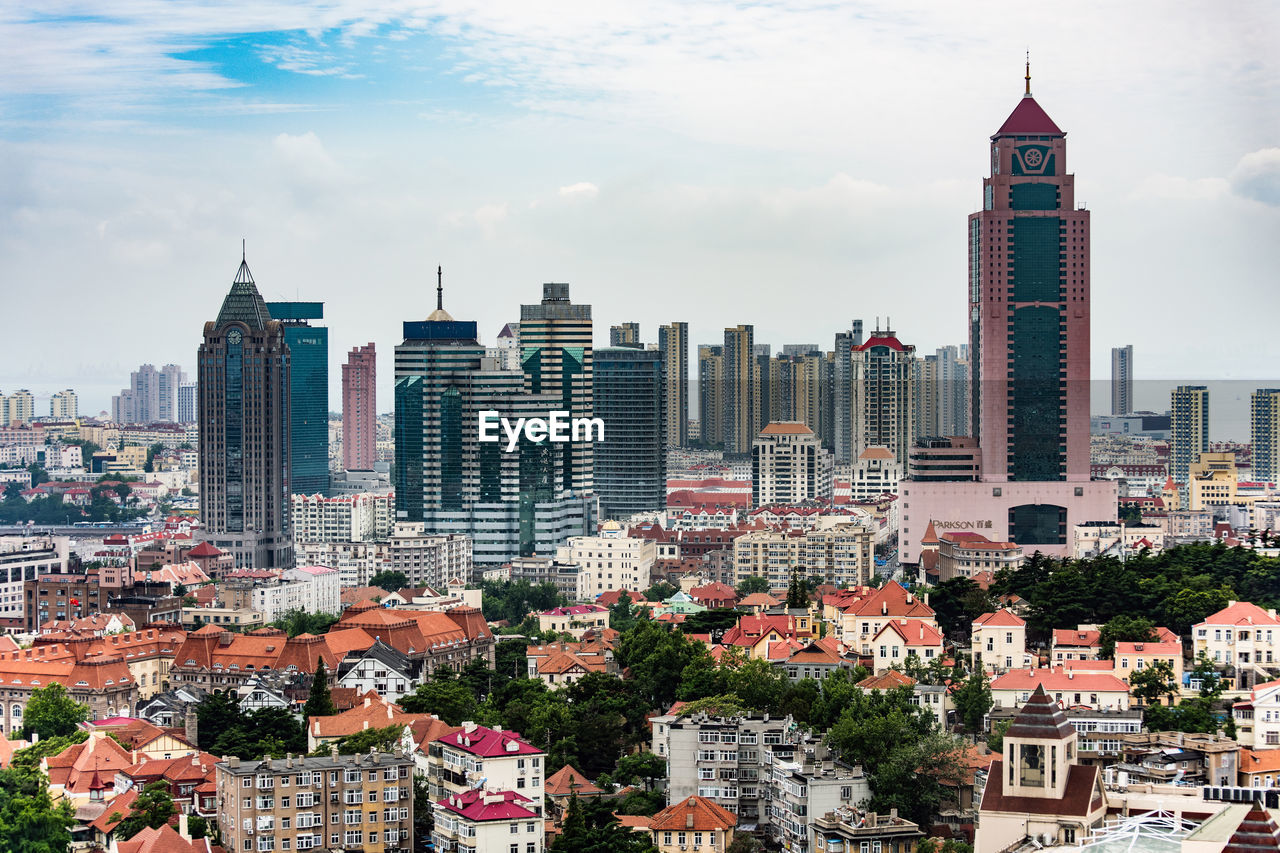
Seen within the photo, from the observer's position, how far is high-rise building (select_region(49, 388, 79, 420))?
252ft

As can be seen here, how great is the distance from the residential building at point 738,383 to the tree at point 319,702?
45020 millimetres

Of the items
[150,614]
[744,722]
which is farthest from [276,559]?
[744,722]

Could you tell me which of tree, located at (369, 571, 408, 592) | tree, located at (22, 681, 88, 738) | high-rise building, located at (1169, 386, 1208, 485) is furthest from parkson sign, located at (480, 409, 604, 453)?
tree, located at (22, 681, 88, 738)

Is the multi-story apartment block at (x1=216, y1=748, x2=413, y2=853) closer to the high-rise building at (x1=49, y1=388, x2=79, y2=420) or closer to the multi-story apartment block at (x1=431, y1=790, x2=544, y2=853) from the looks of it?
the multi-story apartment block at (x1=431, y1=790, x2=544, y2=853)

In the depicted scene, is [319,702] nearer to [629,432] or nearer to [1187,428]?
[629,432]

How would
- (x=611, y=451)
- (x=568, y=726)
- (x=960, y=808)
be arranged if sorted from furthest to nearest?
(x=611, y=451) < (x=568, y=726) < (x=960, y=808)

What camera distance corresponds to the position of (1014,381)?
3497 cm

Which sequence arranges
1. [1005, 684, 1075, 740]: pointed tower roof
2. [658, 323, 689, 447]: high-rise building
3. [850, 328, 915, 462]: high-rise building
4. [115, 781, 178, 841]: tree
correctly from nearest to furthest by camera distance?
[1005, 684, 1075, 740]: pointed tower roof, [115, 781, 178, 841]: tree, [850, 328, 915, 462]: high-rise building, [658, 323, 689, 447]: high-rise building

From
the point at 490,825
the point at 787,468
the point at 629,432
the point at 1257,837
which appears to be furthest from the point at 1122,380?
the point at 1257,837

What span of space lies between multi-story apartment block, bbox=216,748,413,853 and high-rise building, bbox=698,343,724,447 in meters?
50.3

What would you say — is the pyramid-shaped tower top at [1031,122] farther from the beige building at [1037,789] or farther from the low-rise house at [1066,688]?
the beige building at [1037,789]

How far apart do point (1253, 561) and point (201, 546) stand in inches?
780

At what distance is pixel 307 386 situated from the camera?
178 ft

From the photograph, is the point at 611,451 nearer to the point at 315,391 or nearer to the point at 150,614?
the point at 315,391
